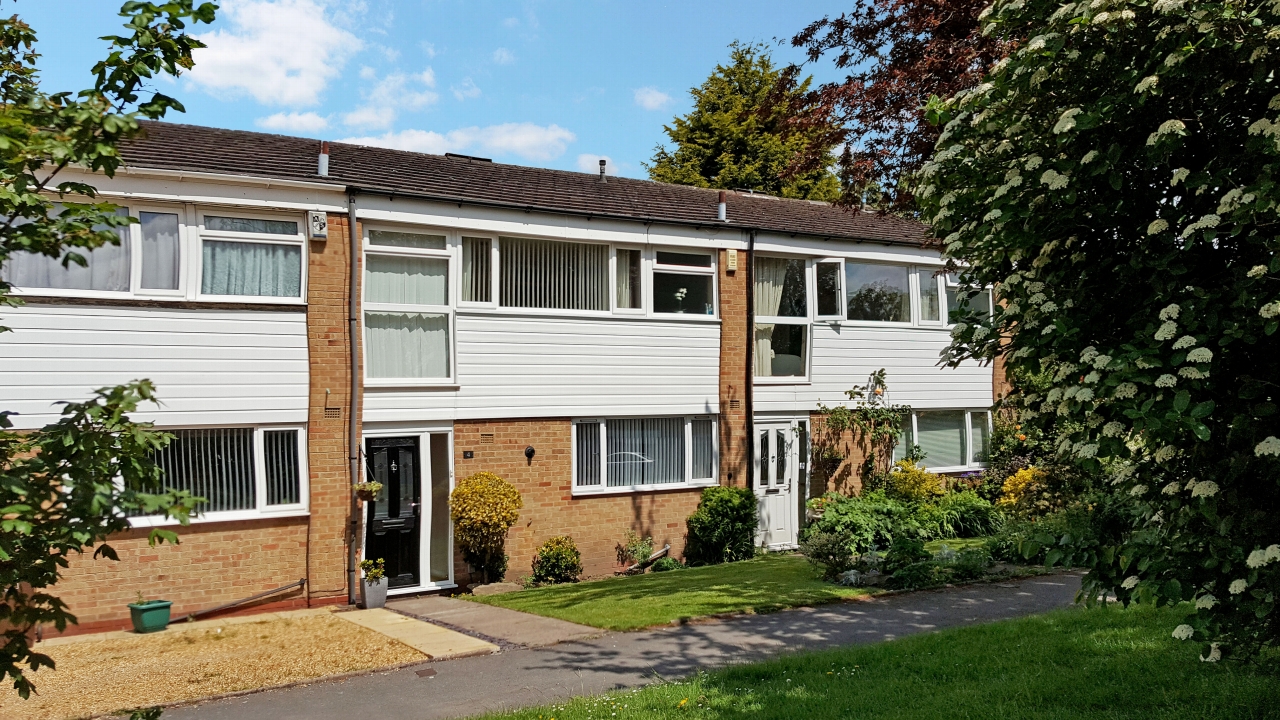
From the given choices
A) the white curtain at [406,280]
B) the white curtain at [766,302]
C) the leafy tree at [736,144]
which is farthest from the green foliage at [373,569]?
the leafy tree at [736,144]

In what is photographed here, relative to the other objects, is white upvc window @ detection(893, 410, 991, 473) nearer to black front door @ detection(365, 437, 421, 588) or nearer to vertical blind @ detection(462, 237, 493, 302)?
A: vertical blind @ detection(462, 237, 493, 302)

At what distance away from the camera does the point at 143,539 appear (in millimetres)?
11648

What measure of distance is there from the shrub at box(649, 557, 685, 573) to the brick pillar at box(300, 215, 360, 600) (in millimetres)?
5029

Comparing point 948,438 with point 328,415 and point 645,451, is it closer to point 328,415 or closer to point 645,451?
point 645,451

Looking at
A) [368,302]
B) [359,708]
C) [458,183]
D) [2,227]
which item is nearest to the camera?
[2,227]

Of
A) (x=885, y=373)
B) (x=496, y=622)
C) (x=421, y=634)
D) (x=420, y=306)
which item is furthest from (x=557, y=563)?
(x=885, y=373)

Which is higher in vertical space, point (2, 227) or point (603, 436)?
point (2, 227)

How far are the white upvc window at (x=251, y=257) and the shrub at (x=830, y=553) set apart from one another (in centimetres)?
778

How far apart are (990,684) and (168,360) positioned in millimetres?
10066

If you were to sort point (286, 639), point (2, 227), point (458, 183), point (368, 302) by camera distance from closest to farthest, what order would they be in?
point (2, 227), point (286, 639), point (368, 302), point (458, 183)

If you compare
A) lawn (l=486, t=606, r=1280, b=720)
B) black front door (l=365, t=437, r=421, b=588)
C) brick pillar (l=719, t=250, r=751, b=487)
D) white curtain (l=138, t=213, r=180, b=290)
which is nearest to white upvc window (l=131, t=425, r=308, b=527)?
black front door (l=365, t=437, r=421, b=588)

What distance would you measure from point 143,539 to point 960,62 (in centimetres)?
1118

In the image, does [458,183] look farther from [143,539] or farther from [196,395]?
[143,539]

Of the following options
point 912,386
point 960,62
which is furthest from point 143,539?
point 912,386
